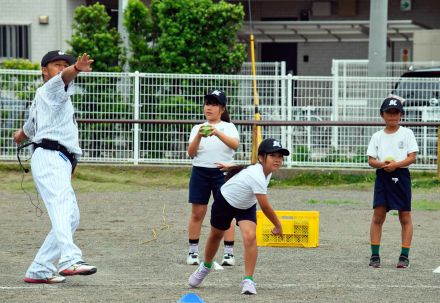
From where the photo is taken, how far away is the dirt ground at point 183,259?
884 centimetres

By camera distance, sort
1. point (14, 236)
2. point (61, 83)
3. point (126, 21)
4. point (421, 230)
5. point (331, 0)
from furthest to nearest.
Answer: point (331, 0), point (126, 21), point (421, 230), point (14, 236), point (61, 83)

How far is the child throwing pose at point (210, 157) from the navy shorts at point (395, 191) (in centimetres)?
147

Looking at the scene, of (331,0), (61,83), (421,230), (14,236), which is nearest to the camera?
(61,83)

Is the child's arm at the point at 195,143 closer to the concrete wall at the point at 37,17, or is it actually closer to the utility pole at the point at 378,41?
the utility pole at the point at 378,41

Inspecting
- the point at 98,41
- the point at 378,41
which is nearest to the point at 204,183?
the point at 98,41

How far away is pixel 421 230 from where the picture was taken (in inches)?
523

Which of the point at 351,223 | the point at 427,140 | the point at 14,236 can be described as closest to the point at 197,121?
the point at 427,140

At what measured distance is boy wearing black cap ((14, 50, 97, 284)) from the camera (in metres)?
8.89

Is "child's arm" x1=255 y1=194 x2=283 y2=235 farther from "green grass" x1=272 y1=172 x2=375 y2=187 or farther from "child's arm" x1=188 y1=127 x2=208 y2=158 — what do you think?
"green grass" x1=272 y1=172 x2=375 y2=187

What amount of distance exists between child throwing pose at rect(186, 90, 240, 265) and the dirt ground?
27 centimetres

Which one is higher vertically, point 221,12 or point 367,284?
point 221,12

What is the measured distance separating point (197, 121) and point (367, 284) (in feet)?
31.7

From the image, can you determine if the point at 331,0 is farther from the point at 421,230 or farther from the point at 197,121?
the point at 421,230

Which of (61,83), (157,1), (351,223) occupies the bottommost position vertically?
(351,223)
